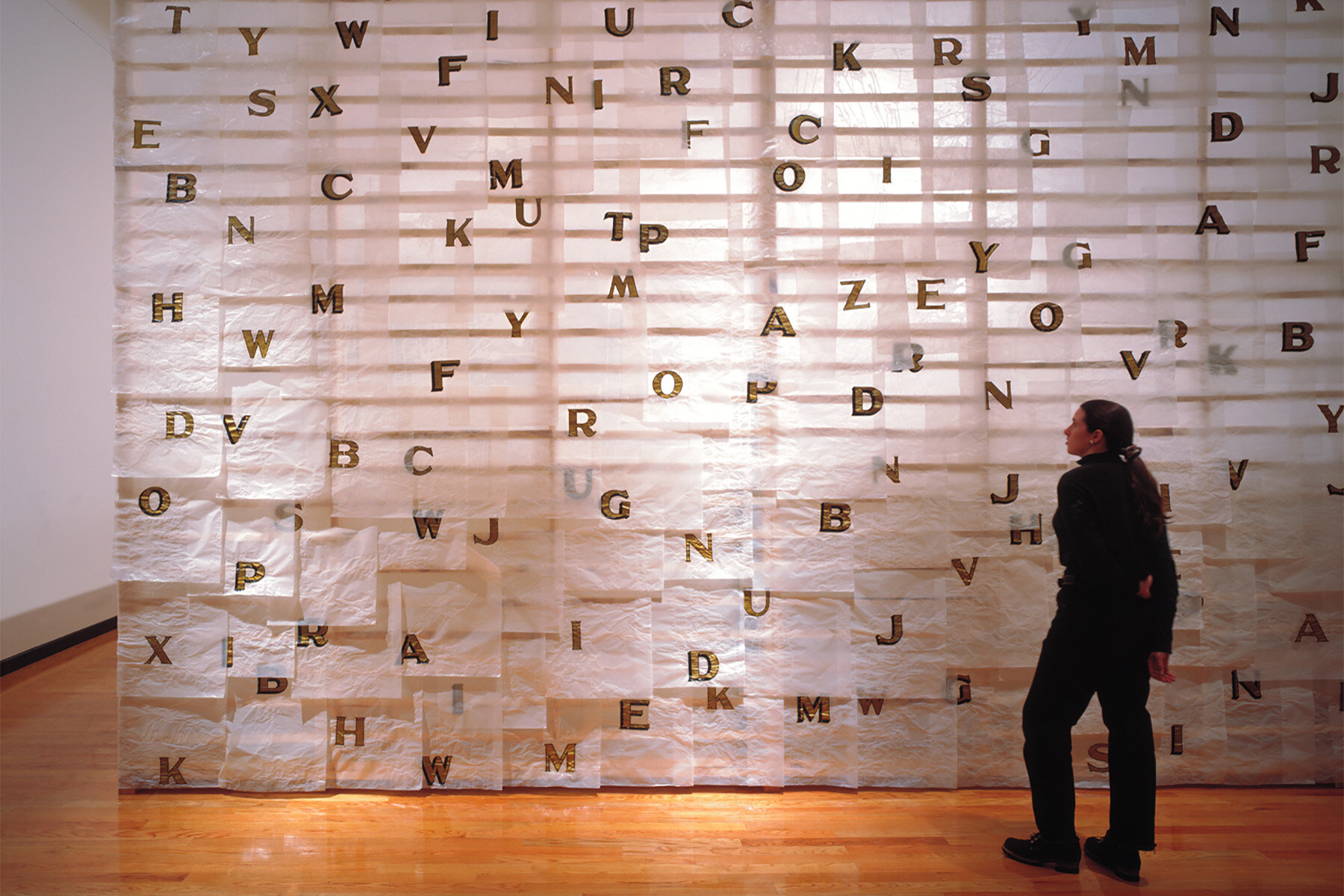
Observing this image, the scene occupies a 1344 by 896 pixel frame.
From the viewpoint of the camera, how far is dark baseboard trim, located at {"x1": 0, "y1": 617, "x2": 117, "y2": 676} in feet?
11.0

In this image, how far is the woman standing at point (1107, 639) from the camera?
181cm

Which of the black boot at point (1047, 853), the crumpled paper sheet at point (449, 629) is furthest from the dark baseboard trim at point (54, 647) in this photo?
the black boot at point (1047, 853)

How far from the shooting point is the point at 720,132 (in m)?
2.34

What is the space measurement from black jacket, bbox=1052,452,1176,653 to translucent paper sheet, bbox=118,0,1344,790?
0.51 m

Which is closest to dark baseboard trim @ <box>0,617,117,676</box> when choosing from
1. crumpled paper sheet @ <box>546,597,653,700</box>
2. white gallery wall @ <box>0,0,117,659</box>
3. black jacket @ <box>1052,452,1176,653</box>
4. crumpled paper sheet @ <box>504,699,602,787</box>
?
white gallery wall @ <box>0,0,117,659</box>

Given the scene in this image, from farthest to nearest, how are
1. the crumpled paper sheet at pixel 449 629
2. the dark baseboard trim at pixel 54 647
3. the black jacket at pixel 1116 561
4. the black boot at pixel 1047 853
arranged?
the dark baseboard trim at pixel 54 647 → the crumpled paper sheet at pixel 449 629 → the black boot at pixel 1047 853 → the black jacket at pixel 1116 561

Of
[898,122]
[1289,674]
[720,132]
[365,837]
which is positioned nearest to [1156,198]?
[898,122]

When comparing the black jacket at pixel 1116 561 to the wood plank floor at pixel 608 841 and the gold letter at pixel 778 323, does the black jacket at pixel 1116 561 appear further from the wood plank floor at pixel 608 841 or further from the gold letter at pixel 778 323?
the gold letter at pixel 778 323

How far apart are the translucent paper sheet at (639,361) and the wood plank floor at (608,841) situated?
11 cm

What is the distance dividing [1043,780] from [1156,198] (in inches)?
73.1

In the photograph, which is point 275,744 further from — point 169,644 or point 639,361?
point 639,361

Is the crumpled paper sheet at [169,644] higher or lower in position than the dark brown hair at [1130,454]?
lower

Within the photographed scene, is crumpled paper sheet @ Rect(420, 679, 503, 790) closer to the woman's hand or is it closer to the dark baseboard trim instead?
the woman's hand

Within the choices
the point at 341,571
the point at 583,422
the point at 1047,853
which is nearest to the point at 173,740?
the point at 341,571
